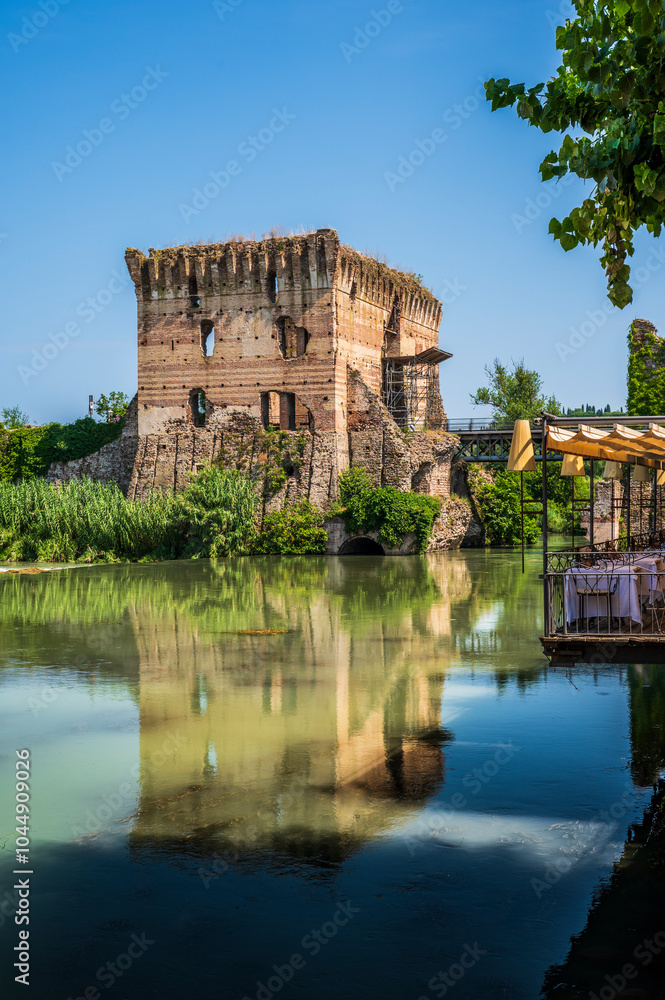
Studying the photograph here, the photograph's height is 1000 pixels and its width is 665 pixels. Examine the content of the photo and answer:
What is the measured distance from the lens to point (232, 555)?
29.6 meters

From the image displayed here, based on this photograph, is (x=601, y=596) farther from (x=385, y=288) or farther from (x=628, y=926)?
(x=385, y=288)

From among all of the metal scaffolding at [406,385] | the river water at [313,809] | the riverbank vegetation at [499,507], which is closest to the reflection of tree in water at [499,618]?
the river water at [313,809]

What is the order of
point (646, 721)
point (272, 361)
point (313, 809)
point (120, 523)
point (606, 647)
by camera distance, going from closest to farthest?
point (313, 809) → point (606, 647) → point (646, 721) → point (120, 523) → point (272, 361)

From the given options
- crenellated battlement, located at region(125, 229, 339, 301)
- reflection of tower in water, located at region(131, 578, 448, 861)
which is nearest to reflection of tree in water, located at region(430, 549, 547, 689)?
reflection of tower in water, located at region(131, 578, 448, 861)

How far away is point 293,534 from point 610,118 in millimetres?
25388

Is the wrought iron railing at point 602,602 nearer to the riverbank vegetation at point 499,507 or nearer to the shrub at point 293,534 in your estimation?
the shrub at point 293,534

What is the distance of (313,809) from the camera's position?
6.56m

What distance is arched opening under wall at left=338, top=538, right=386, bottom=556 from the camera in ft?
101

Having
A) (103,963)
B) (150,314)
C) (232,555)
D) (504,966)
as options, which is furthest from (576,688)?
(150,314)

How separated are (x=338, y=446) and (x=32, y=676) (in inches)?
832

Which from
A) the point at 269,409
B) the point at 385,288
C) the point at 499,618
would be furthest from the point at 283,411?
the point at 499,618

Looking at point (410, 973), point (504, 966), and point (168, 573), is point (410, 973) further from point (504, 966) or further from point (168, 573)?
point (168, 573)

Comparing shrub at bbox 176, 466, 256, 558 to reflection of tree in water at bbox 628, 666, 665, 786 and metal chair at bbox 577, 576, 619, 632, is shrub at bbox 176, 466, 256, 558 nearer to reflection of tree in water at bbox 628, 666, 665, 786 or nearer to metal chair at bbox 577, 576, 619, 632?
reflection of tree in water at bbox 628, 666, 665, 786

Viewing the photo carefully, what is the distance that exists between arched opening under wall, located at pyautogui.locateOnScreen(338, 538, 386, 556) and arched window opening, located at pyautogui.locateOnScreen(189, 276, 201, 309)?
10165mm
